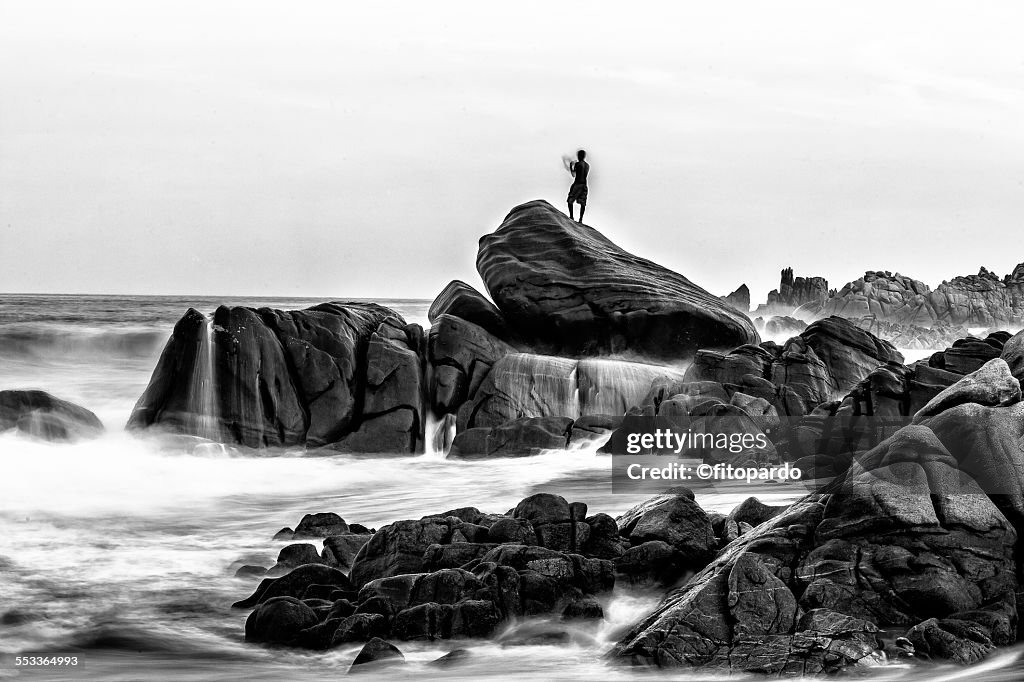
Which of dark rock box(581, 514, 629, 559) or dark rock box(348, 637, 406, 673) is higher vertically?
dark rock box(581, 514, 629, 559)

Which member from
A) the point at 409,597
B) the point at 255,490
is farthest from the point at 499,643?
the point at 255,490

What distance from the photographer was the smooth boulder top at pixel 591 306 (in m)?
24.5

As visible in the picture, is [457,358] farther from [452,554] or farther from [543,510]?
[452,554]

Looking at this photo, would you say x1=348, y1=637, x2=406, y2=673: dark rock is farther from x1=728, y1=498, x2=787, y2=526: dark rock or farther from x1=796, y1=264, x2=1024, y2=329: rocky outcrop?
x1=796, y1=264, x2=1024, y2=329: rocky outcrop

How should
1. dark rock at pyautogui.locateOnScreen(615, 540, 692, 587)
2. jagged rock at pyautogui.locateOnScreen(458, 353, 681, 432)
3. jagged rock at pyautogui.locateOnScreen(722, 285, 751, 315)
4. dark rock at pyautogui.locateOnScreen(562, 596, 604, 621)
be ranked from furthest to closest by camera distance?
1. jagged rock at pyautogui.locateOnScreen(722, 285, 751, 315)
2. jagged rock at pyautogui.locateOnScreen(458, 353, 681, 432)
3. dark rock at pyautogui.locateOnScreen(615, 540, 692, 587)
4. dark rock at pyautogui.locateOnScreen(562, 596, 604, 621)

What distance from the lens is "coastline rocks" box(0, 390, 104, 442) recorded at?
2012 centimetres

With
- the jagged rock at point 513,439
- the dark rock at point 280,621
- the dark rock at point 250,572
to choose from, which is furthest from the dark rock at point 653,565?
the jagged rock at point 513,439

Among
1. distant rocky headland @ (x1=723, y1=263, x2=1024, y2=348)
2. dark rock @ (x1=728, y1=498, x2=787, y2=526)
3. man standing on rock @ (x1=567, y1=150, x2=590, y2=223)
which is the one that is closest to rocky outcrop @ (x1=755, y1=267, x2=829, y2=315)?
distant rocky headland @ (x1=723, y1=263, x2=1024, y2=348)

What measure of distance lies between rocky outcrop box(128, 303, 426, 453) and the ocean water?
0.54 meters

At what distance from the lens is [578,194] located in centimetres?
2669

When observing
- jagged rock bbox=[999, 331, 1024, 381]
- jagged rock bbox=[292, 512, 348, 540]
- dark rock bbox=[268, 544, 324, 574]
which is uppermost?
jagged rock bbox=[999, 331, 1024, 381]

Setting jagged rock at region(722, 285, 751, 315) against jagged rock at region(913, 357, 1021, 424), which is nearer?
jagged rock at region(913, 357, 1021, 424)

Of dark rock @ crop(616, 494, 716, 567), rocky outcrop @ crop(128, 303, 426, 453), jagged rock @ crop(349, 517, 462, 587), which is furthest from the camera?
rocky outcrop @ crop(128, 303, 426, 453)

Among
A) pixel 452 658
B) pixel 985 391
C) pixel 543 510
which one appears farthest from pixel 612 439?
pixel 452 658
